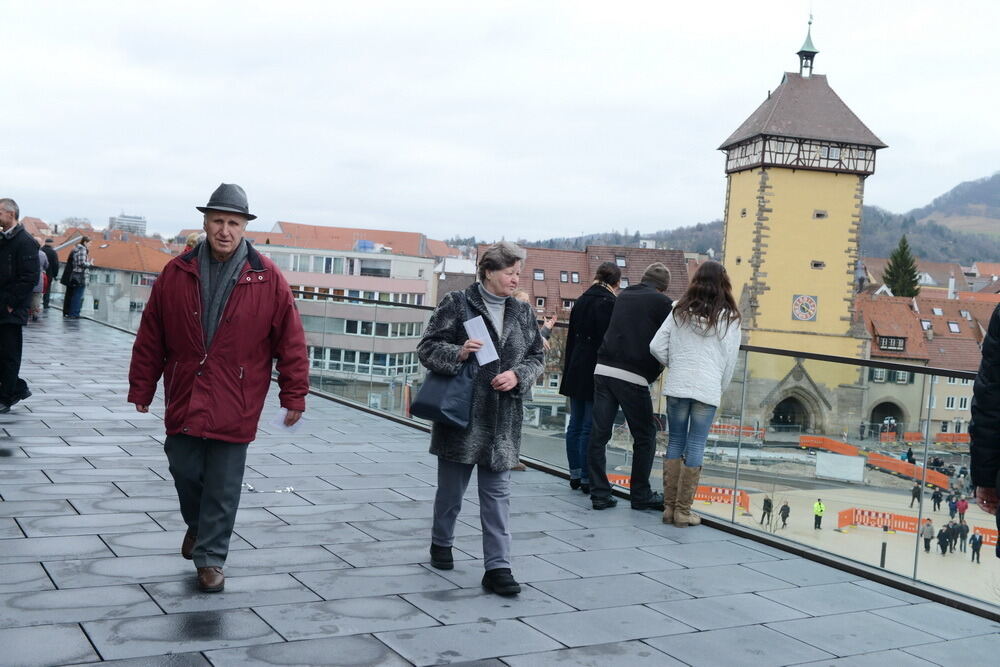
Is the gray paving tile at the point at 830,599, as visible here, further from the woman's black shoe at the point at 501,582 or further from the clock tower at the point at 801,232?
the clock tower at the point at 801,232

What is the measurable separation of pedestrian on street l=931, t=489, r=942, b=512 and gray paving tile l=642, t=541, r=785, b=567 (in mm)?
888

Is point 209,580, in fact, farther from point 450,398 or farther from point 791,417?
point 791,417

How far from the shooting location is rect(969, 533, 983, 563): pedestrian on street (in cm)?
488

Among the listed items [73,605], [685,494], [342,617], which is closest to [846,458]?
[685,494]

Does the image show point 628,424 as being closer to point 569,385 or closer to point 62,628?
point 569,385

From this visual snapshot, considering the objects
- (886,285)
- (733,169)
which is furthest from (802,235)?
(886,285)

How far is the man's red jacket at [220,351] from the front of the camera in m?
4.18

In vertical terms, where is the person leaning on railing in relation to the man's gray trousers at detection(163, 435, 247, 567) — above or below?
above

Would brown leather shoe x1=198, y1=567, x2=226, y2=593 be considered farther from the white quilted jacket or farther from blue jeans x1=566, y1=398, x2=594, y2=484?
blue jeans x1=566, y1=398, x2=594, y2=484

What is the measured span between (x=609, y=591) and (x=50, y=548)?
2.46m

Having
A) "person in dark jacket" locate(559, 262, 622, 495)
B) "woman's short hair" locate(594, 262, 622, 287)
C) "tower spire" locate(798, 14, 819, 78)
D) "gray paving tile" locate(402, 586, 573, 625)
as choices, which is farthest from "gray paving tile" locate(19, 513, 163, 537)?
"tower spire" locate(798, 14, 819, 78)

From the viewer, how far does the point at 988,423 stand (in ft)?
10.1

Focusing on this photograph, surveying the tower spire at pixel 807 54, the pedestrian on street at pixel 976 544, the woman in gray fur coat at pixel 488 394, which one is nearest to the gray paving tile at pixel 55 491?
the woman in gray fur coat at pixel 488 394

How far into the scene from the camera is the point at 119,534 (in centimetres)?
506
